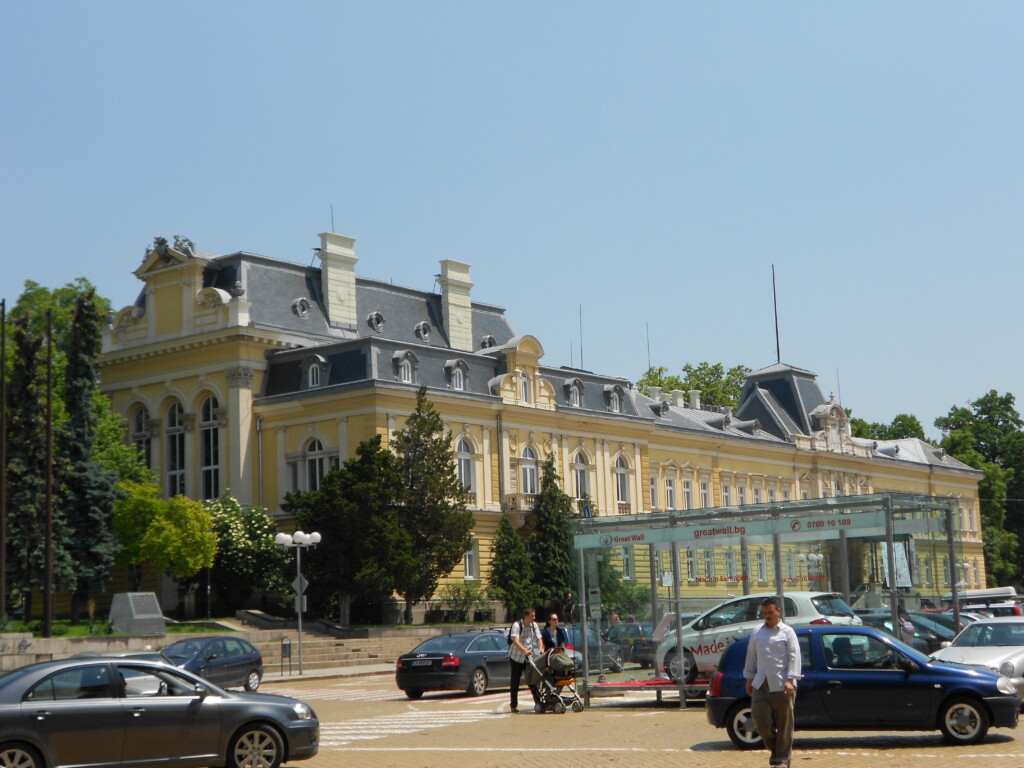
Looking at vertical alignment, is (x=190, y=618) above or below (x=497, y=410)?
below

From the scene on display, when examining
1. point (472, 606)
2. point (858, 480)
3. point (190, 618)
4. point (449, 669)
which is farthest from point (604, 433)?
point (449, 669)

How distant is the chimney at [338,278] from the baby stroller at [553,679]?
4218 centimetres

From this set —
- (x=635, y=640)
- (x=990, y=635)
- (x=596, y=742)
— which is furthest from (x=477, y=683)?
(x=596, y=742)

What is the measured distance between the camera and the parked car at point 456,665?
101 feet

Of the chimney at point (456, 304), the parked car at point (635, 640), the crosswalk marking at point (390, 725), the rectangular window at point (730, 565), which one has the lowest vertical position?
the crosswalk marking at point (390, 725)

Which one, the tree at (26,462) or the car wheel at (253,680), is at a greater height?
the tree at (26,462)

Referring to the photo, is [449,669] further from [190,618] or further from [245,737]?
[190,618]

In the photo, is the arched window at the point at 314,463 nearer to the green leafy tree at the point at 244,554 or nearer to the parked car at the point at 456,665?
the green leafy tree at the point at 244,554

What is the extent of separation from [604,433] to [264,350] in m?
17.8

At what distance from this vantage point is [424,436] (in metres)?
56.4

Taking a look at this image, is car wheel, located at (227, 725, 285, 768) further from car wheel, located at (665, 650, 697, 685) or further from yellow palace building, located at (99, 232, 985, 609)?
yellow palace building, located at (99, 232, 985, 609)

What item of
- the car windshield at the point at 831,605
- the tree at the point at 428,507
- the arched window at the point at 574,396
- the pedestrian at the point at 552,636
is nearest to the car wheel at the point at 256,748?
the pedestrian at the point at 552,636

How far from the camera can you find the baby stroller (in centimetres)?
2497

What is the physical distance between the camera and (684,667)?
24578 mm
